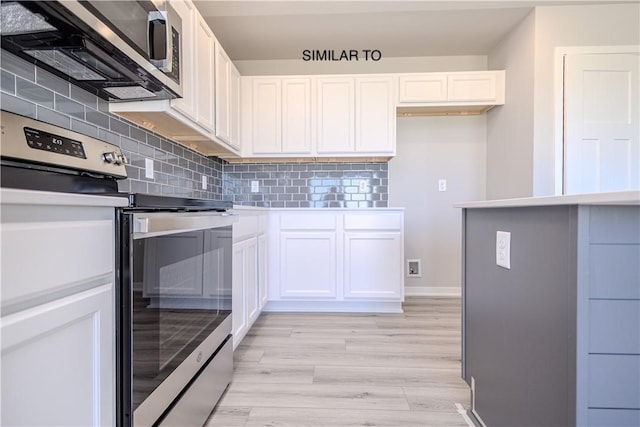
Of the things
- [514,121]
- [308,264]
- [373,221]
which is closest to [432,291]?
[373,221]

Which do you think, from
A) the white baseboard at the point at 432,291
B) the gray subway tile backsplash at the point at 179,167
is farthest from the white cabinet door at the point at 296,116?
the white baseboard at the point at 432,291

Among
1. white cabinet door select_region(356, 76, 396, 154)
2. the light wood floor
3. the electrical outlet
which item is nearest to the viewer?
the light wood floor

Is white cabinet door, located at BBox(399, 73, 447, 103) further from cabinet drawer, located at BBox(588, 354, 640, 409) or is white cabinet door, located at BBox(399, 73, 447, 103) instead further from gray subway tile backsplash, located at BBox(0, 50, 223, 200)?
cabinet drawer, located at BBox(588, 354, 640, 409)

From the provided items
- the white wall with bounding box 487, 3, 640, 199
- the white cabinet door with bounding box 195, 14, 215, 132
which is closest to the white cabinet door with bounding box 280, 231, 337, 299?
the white cabinet door with bounding box 195, 14, 215, 132

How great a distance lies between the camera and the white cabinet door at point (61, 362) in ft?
1.84

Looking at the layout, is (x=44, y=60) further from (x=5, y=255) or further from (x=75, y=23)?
(x=5, y=255)

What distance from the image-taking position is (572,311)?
0.74 metres

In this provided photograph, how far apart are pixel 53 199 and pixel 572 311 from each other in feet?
3.69

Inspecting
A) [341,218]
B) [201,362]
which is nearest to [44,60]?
[201,362]

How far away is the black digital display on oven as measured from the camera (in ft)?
3.20

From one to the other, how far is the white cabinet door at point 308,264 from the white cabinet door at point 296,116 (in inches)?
30.9

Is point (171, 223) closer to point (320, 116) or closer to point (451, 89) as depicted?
point (320, 116)

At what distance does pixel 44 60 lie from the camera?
1.12 m

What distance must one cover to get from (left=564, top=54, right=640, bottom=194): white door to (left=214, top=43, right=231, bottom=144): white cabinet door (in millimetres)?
2549
